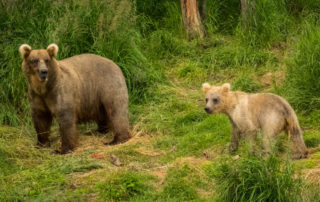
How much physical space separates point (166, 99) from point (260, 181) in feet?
13.5

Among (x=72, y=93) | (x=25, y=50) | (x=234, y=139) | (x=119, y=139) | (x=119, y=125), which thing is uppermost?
(x=25, y=50)

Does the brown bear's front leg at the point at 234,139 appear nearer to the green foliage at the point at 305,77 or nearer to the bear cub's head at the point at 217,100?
the bear cub's head at the point at 217,100

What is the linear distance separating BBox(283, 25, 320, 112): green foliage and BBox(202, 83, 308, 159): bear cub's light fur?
4.64ft

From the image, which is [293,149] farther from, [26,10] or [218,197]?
[26,10]

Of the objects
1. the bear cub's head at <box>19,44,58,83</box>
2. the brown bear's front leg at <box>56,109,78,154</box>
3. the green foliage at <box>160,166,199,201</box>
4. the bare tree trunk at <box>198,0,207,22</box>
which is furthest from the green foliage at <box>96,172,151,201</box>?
the bare tree trunk at <box>198,0,207,22</box>

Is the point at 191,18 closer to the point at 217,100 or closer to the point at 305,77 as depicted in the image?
the point at 305,77

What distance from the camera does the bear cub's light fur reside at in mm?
7363

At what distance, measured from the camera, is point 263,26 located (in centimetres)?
1102

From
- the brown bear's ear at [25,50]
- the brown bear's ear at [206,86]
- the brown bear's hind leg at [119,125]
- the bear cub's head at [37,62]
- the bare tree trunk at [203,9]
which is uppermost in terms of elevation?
the brown bear's ear at [25,50]

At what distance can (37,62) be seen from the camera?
8211 mm

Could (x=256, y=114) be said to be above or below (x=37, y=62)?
below

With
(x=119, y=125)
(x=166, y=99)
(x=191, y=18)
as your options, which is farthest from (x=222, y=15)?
(x=119, y=125)

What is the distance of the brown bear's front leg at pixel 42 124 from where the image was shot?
8609 mm

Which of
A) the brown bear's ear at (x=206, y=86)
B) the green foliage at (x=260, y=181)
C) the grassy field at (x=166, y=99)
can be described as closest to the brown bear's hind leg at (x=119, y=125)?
the grassy field at (x=166, y=99)
